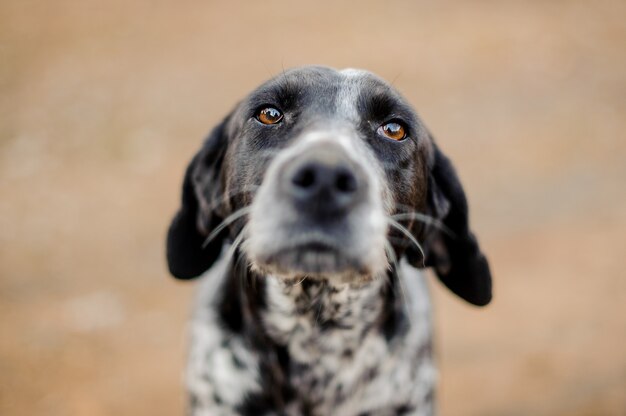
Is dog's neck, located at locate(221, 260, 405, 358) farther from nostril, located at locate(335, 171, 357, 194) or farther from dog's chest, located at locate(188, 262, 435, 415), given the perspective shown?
nostril, located at locate(335, 171, 357, 194)

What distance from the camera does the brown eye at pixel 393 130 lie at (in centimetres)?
286

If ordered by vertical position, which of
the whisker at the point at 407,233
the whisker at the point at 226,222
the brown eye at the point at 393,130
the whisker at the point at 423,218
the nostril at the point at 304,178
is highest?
the brown eye at the point at 393,130

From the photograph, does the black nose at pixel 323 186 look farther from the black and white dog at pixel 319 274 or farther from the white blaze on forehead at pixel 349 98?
the white blaze on forehead at pixel 349 98

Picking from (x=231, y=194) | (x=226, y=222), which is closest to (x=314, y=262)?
(x=226, y=222)

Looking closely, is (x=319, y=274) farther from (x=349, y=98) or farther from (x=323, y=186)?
Answer: (x=349, y=98)

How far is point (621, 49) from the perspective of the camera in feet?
36.0

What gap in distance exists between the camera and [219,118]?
8.93 meters

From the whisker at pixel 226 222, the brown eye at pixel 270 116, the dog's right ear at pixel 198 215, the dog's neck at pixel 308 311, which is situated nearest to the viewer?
the whisker at pixel 226 222

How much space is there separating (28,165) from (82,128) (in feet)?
3.76

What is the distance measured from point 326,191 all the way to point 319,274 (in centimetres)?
32

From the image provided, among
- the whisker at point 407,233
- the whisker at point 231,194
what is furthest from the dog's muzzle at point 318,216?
the whisker at point 231,194

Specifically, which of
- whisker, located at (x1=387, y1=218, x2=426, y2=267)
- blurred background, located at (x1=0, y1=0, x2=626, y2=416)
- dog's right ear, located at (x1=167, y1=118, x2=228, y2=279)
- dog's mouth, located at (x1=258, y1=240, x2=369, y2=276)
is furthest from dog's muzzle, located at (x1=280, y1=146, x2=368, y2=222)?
blurred background, located at (x1=0, y1=0, x2=626, y2=416)

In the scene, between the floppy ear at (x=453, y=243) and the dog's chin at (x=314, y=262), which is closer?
the dog's chin at (x=314, y=262)

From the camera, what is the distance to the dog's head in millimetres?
2221
